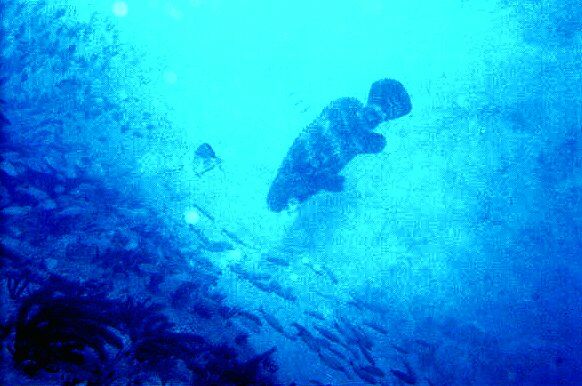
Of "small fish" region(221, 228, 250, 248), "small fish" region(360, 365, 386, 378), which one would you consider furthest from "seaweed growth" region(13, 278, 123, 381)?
"small fish" region(221, 228, 250, 248)

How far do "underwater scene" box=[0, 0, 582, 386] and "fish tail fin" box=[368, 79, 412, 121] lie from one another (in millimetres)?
65

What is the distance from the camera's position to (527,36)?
49.2 feet

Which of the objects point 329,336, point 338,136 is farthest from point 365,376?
point 338,136

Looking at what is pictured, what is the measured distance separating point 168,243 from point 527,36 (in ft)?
53.7

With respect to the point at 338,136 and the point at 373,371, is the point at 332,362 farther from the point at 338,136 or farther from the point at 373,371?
the point at 338,136

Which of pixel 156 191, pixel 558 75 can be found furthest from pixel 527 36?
pixel 156 191

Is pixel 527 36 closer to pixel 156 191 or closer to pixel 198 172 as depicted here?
pixel 198 172

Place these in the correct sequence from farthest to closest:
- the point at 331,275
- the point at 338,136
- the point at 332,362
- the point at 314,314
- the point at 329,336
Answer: the point at 338,136 < the point at 331,275 < the point at 314,314 < the point at 329,336 < the point at 332,362

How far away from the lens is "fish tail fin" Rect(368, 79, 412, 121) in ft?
35.3

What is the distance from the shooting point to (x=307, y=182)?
11969mm

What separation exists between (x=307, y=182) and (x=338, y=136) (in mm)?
1859

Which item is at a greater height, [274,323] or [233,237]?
[233,237]

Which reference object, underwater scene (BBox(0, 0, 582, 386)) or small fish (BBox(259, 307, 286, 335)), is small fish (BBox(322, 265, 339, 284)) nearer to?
underwater scene (BBox(0, 0, 582, 386))

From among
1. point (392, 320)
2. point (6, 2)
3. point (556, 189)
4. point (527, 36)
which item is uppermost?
point (527, 36)
